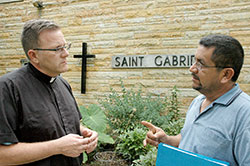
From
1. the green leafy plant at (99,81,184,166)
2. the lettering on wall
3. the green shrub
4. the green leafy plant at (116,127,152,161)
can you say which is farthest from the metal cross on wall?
the green leafy plant at (116,127,152,161)

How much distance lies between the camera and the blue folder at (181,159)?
3.58 ft

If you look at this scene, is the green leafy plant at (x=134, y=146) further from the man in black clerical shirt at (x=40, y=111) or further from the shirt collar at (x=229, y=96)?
the shirt collar at (x=229, y=96)

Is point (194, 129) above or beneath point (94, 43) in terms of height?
beneath

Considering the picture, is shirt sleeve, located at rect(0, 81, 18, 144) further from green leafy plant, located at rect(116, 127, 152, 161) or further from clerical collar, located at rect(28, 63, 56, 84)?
green leafy plant, located at rect(116, 127, 152, 161)

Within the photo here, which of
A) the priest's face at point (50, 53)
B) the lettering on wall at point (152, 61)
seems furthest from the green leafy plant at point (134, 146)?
the priest's face at point (50, 53)

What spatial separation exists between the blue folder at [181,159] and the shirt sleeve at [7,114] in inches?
34.3

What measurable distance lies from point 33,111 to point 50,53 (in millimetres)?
444

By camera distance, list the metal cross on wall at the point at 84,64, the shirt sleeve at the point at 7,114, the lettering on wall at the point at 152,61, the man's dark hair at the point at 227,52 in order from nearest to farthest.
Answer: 1. the shirt sleeve at the point at 7,114
2. the man's dark hair at the point at 227,52
3. the lettering on wall at the point at 152,61
4. the metal cross on wall at the point at 84,64

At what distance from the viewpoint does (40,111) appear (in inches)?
55.0

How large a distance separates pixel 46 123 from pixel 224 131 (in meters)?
1.10

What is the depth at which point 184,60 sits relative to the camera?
4.36 metres

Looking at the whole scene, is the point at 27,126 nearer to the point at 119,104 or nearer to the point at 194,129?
the point at 194,129

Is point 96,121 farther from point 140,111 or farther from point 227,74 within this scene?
point 227,74

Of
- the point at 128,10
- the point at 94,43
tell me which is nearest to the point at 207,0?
the point at 128,10
